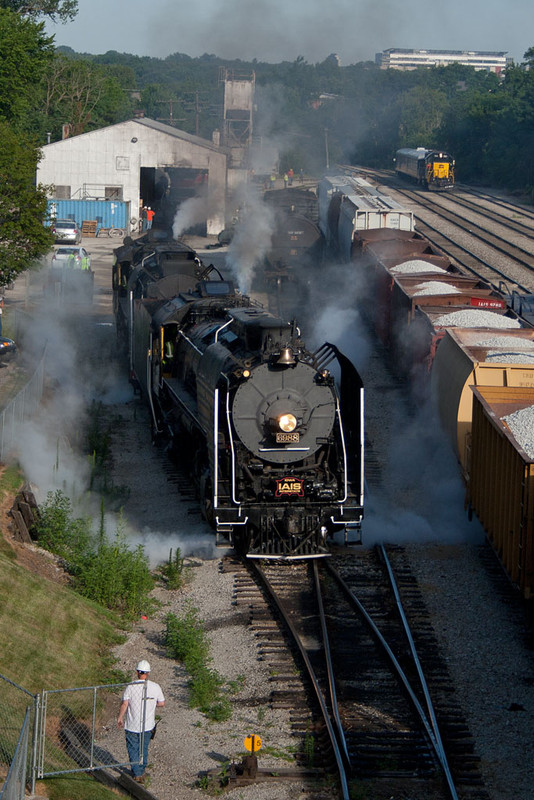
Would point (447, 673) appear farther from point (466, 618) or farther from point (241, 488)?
point (241, 488)

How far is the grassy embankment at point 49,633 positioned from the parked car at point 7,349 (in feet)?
44.8

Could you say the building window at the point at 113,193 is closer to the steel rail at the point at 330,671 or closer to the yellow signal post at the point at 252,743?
the steel rail at the point at 330,671

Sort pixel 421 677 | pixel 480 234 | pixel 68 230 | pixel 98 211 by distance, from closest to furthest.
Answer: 1. pixel 421 677
2. pixel 480 234
3. pixel 68 230
4. pixel 98 211

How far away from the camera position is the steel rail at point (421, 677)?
29.7ft

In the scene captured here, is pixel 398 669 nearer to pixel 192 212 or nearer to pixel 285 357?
pixel 285 357

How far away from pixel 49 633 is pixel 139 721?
126 inches

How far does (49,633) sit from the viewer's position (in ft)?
38.9

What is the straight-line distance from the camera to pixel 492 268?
4066 centimetres

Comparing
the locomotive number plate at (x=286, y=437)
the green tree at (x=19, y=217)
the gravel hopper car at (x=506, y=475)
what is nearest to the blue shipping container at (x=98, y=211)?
the green tree at (x=19, y=217)

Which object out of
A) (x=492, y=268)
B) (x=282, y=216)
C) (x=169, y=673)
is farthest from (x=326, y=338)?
(x=169, y=673)

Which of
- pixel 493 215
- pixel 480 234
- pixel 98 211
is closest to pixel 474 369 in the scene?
pixel 480 234

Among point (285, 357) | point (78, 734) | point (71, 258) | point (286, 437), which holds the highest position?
point (71, 258)

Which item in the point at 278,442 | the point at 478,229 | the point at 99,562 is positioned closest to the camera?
the point at 278,442

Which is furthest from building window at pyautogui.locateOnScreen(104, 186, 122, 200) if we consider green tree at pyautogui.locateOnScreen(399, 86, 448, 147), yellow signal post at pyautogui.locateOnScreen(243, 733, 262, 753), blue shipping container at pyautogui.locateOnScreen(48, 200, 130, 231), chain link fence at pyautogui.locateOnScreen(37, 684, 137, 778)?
yellow signal post at pyautogui.locateOnScreen(243, 733, 262, 753)
